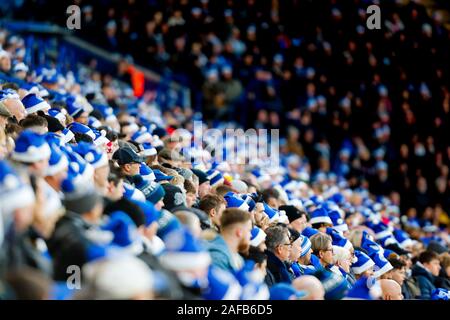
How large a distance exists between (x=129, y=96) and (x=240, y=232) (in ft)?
34.4

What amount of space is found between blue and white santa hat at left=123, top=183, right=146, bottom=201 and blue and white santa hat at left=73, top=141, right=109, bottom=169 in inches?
7.8

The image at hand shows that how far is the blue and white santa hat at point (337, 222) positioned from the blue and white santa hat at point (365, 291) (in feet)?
10.3

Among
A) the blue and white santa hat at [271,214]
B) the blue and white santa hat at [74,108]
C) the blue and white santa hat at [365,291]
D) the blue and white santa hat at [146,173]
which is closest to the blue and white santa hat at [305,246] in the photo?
the blue and white santa hat at [271,214]

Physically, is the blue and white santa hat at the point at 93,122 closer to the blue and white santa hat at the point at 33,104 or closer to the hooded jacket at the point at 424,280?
the blue and white santa hat at the point at 33,104

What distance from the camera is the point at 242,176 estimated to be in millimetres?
9742

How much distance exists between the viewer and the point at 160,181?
6.06 m

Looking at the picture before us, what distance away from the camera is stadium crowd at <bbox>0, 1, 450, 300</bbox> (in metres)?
3.74

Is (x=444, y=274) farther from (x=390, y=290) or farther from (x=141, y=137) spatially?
(x=141, y=137)

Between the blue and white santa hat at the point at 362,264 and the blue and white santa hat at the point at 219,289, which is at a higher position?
the blue and white santa hat at the point at 219,289

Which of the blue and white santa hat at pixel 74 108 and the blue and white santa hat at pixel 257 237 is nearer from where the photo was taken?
the blue and white santa hat at pixel 257 237

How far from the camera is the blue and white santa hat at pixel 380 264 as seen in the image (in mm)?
6781

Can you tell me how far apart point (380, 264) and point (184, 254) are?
349 centimetres
